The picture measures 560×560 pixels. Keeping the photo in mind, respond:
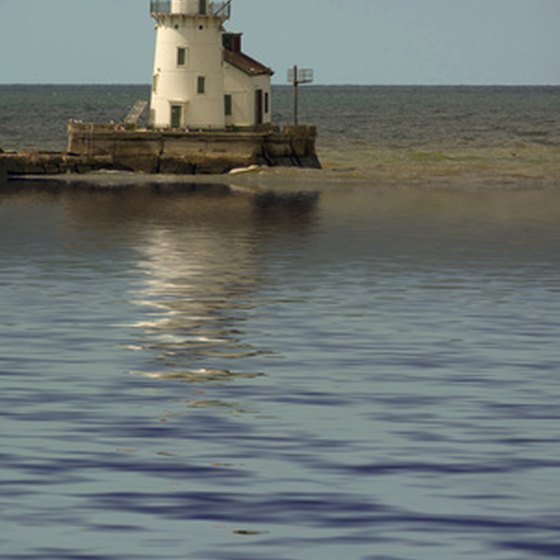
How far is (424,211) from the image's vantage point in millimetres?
78000

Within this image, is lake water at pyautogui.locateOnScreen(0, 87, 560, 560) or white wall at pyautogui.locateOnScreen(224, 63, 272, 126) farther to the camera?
white wall at pyautogui.locateOnScreen(224, 63, 272, 126)

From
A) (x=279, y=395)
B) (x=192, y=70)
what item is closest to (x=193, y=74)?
(x=192, y=70)

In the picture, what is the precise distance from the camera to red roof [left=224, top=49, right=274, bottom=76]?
344 ft

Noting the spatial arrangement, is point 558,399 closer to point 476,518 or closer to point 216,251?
point 476,518

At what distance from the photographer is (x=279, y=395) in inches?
1045

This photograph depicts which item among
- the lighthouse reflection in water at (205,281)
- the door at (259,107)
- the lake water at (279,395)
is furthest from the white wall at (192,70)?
the lake water at (279,395)

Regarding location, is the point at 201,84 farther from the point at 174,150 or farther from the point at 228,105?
the point at 174,150

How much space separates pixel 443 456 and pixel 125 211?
182 feet

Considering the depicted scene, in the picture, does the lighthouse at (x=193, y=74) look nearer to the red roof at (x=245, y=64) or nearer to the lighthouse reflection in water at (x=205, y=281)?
the red roof at (x=245, y=64)

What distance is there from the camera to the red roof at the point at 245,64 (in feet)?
344

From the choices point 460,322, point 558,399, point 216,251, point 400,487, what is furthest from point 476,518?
point 216,251

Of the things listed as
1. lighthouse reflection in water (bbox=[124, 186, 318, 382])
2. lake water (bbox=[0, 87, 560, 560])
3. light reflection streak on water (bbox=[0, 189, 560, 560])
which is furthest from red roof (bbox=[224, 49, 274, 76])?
light reflection streak on water (bbox=[0, 189, 560, 560])

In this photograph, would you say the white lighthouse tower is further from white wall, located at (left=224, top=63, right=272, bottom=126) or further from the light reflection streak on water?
the light reflection streak on water

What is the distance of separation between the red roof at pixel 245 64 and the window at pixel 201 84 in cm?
335
